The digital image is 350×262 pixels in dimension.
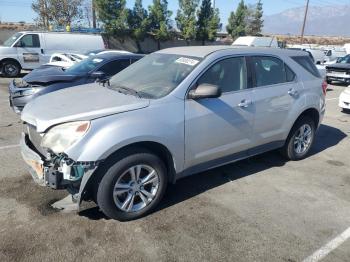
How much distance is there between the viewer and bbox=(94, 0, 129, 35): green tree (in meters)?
26.1

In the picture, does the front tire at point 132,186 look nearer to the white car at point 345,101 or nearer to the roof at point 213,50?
the roof at point 213,50

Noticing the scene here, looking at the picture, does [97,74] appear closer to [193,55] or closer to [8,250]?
[193,55]

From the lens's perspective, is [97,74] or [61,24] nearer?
[97,74]

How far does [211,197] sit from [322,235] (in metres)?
1.27

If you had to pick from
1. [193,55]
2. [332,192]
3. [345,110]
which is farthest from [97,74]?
[345,110]

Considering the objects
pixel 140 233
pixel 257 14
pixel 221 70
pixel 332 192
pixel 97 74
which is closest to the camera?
pixel 140 233

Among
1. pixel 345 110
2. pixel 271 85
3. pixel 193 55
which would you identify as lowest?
pixel 345 110

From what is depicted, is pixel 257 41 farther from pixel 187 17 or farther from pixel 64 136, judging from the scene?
pixel 64 136

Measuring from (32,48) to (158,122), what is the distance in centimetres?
1315

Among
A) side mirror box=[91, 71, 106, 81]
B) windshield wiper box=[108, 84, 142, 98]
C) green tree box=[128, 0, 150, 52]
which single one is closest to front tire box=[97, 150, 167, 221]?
windshield wiper box=[108, 84, 142, 98]

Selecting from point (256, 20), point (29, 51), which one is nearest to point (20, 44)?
point (29, 51)

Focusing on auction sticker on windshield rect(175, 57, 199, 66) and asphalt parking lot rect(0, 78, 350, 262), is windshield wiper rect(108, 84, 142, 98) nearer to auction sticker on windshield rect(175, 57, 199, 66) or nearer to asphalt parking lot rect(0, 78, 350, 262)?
auction sticker on windshield rect(175, 57, 199, 66)

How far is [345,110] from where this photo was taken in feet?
32.7

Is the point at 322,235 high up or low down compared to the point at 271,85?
down
